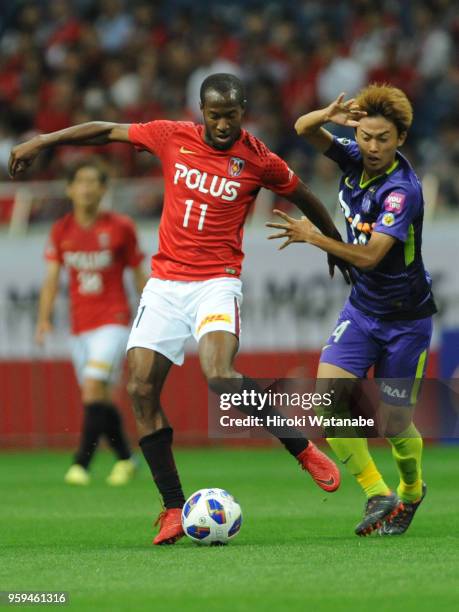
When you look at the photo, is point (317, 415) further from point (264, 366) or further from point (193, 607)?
point (264, 366)

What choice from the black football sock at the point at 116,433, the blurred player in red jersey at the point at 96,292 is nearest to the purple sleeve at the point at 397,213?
the blurred player in red jersey at the point at 96,292

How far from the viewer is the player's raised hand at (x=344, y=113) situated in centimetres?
724

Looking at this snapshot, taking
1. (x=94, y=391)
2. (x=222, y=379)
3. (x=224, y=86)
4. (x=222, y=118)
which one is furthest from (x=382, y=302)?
(x=94, y=391)

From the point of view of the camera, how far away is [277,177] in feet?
25.0

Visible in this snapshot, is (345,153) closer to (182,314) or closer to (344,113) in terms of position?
(344,113)

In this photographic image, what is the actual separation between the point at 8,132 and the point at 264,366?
5051 mm

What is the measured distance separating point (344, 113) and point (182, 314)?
1400mm

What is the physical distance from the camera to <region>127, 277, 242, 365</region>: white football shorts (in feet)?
24.0

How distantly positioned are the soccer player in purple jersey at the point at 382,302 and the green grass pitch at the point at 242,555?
315mm

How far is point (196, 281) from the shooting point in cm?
744

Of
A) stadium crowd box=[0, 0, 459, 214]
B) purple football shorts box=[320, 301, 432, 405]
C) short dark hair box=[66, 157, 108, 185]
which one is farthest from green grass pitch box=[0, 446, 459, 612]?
stadium crowd box=[0, 0, 459, 214]

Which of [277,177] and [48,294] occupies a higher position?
[277,177]

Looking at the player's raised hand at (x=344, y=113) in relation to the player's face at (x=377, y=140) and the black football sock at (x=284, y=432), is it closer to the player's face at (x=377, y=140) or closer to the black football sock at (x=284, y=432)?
the player's face at (x=377, y=140)

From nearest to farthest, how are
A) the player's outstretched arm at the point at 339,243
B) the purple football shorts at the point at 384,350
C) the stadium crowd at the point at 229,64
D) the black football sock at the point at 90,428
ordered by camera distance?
the player's outstretched arm at the point at 339,243, the purple football shorts at the point at 384,350, the black football sock at the point at 90,428, the stadium crowd at the point at 229,64
